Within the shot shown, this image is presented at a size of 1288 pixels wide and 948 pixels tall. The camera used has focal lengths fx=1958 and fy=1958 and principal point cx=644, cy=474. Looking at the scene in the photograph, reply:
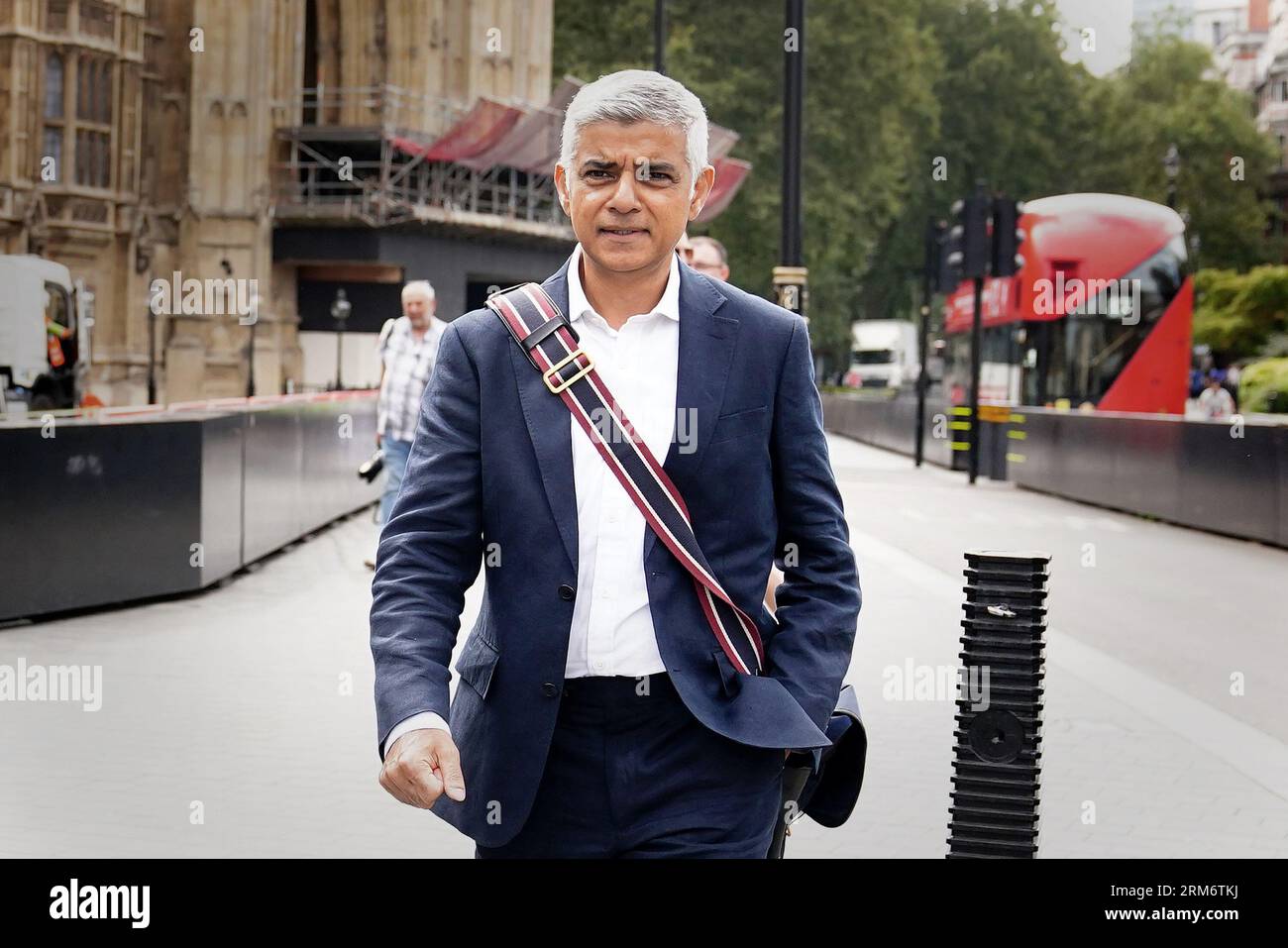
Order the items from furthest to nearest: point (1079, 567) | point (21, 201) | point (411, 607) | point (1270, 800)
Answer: point (21, 201), point (1079, 567), point (1270, 800), point (411, 607)

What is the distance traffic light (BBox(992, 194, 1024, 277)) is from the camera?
25.3 meters

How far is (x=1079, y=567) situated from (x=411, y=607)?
1274cm

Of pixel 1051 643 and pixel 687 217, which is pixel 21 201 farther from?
pixel 687 217

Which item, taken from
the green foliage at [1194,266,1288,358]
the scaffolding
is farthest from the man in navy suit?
the green foliage at [1194,266,1288,358]

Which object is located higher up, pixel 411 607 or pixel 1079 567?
pixel 411 607

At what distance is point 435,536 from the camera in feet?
9.60

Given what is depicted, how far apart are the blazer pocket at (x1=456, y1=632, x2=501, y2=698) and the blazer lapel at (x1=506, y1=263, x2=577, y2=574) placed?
19 cm

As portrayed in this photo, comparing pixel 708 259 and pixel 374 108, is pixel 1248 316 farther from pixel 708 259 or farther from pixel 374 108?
pixel 708 259

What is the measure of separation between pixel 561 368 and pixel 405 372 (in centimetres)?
984

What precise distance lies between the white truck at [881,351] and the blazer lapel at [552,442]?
221 ft

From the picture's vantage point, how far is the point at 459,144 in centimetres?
4550

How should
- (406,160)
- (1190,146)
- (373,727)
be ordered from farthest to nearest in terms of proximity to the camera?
1. (1190,146)
2. (406,160)
3. (373,727)

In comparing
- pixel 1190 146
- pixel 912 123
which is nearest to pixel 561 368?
pixel 912 123
